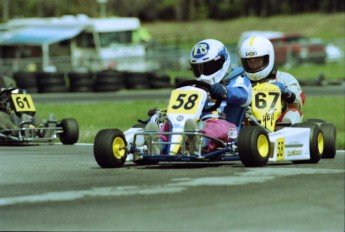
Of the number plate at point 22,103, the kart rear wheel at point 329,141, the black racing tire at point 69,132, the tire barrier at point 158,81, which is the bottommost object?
the tire barrier at point 158,81

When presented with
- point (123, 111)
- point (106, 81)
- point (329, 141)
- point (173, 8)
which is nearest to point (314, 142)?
point (329, 141)

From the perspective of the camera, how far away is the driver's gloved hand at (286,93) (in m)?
11.4

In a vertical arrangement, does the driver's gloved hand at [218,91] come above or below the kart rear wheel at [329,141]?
above

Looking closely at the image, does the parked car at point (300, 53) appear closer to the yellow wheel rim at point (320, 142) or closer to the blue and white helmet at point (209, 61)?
the yellow wheel rim at point (320, 142)

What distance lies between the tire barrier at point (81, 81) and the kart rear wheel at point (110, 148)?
A: 22.0 meters

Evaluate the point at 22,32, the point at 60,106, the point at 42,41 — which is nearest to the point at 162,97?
the point at 60,106

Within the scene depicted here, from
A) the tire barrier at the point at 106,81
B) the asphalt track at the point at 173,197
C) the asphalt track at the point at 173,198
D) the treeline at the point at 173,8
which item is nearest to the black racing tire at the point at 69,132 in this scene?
the asphalt track at the point at 173,197

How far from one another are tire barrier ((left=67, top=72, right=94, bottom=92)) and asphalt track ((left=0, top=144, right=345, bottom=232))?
21732mm

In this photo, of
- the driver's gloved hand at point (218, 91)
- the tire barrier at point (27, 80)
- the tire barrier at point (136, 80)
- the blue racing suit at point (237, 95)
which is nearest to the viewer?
the driver's gloved hand at point (218, 91)

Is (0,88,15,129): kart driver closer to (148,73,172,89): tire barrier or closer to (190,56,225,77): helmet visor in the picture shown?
(190,56,225,77): helmet visor

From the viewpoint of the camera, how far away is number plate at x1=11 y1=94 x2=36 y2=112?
1395 cm

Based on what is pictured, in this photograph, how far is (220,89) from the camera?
32.3 feet

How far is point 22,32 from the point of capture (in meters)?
47.1

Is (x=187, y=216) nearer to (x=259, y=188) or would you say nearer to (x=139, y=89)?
(x=259, y=188)
